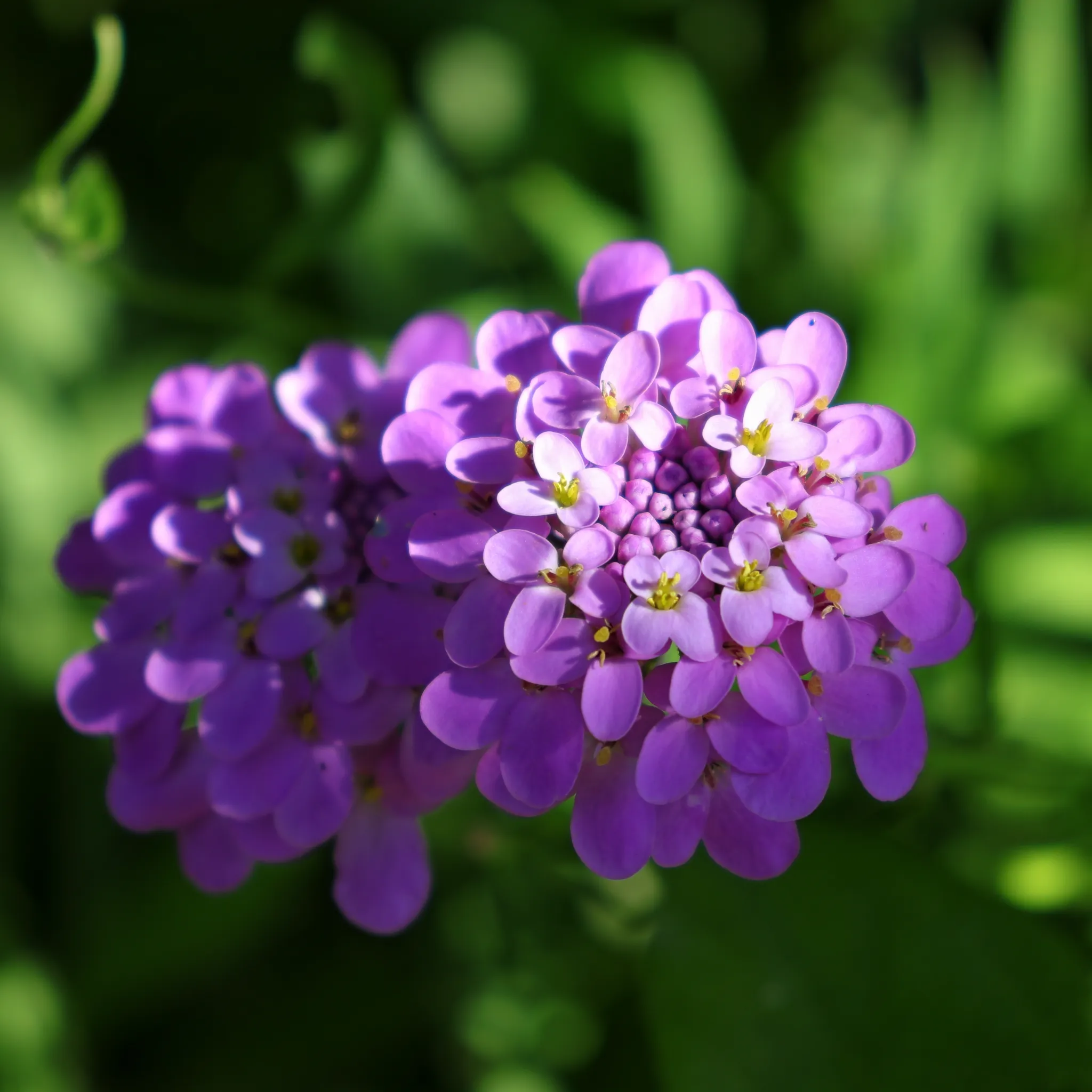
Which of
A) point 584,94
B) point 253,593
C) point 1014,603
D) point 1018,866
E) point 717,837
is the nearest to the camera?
point 717,837

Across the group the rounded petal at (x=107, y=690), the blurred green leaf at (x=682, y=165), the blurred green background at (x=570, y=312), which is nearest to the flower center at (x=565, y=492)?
the rounded petal at (x=107, y=690)

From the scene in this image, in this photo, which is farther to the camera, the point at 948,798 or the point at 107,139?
the point at 107,139

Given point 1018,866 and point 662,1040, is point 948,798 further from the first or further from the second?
point 662,1040

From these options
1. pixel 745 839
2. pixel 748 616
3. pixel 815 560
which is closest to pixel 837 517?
pixel 815 560

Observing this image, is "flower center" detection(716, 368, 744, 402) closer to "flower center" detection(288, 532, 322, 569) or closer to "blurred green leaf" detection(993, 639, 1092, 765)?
"flower center" detection(288, 532, 322, 569)

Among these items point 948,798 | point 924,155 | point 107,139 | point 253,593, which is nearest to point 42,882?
point 253,593

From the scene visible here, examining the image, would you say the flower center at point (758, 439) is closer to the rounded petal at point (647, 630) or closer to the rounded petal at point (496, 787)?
the rounded petal at point (647, 630)

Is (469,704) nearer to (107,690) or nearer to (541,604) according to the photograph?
(541,604)

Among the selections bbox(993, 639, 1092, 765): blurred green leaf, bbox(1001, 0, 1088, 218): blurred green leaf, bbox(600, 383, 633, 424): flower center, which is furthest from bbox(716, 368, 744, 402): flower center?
bbox(1001, 0, 1088, 218): blurred green leaf
